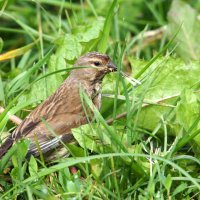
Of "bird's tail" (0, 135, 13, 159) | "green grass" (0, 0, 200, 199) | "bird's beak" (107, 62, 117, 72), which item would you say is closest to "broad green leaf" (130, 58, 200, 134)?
"green grass" (0, 0, 200, 199)

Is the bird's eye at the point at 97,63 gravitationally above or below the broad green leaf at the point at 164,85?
above

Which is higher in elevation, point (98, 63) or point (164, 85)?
point (98, 63)

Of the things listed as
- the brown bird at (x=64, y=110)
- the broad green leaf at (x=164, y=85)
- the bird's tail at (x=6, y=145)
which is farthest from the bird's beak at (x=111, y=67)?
the bird's tail at (x=6, y=145)

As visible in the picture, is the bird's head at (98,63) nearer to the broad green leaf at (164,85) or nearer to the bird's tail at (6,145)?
the broad green leaf at (164,85)

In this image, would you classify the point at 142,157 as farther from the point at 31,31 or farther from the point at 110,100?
Result: the point at 31,31

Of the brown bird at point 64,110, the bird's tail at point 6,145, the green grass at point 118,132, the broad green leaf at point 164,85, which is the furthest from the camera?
the broad green leaf at point 164,85

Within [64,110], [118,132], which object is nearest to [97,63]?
[64,110]

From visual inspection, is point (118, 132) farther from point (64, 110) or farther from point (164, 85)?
point (164, 85)

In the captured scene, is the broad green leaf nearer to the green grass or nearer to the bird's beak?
the green grass
